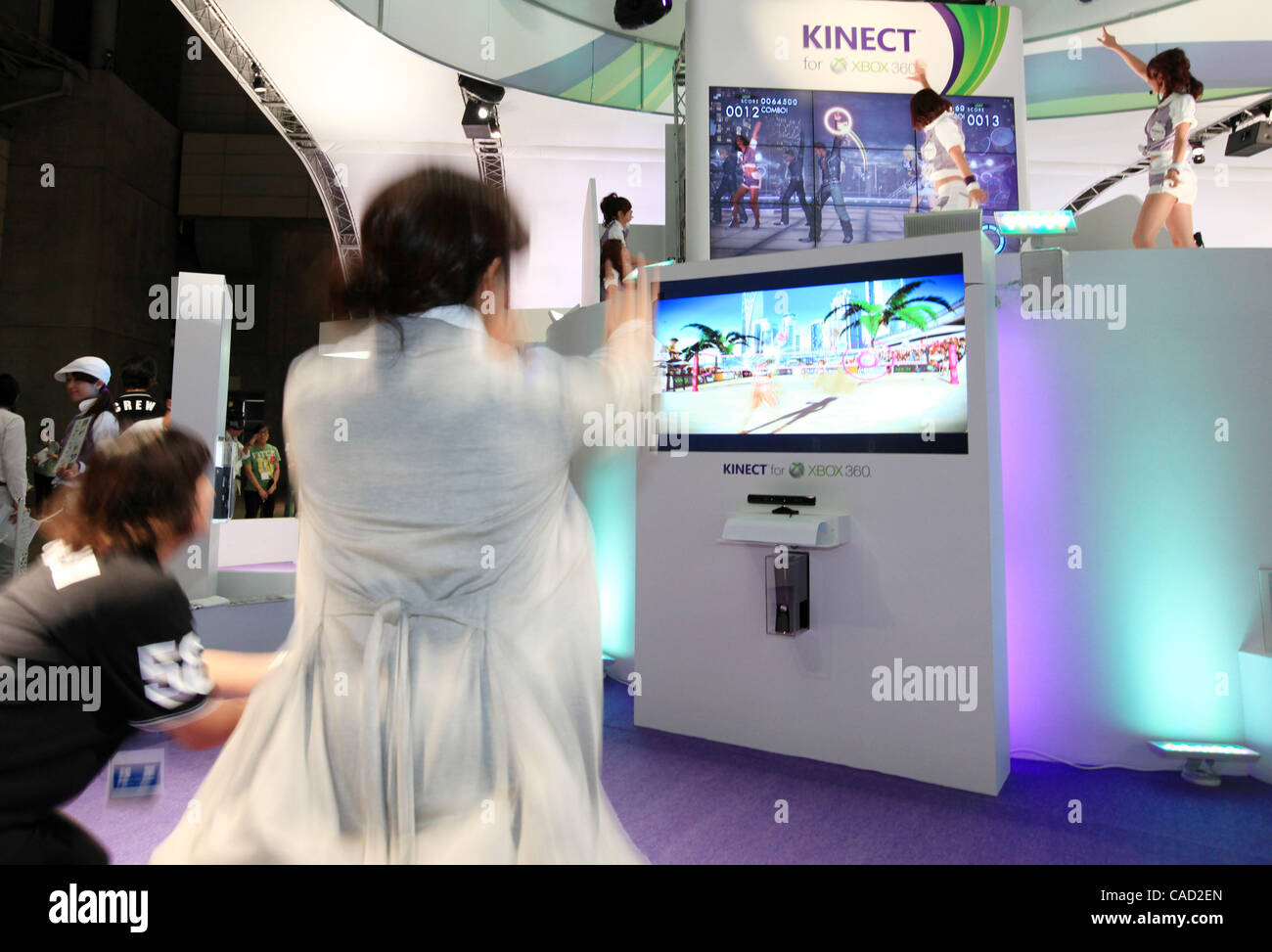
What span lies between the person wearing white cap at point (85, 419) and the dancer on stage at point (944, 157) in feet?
15.4

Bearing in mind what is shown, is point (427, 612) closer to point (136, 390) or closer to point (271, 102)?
point (136, 390)

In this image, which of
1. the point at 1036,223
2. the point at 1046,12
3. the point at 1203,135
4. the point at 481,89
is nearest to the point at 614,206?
the point at 1036,223

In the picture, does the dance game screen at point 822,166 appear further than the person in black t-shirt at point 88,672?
Yes

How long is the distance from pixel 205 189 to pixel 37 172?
2321 millimetres

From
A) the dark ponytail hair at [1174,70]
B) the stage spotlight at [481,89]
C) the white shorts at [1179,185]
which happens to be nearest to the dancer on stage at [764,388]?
the white shorts at [1179,185]

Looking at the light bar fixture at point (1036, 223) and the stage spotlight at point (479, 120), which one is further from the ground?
the stage spotlight at point (479, 120)

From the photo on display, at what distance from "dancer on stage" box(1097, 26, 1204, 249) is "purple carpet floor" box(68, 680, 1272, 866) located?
105 inches

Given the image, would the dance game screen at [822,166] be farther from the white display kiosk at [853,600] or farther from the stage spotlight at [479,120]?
the stage spotlight at [479,120]

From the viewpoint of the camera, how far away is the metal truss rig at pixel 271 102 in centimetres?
546

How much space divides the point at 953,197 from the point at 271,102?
6.17 meters

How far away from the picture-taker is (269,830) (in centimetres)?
81

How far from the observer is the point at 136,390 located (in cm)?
390

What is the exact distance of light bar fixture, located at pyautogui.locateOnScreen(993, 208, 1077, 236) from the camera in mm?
3236

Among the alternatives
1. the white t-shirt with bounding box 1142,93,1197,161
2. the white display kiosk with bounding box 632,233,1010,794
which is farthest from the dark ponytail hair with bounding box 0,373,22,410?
the white t-shirt with bounding box 1142,93,1197,161
